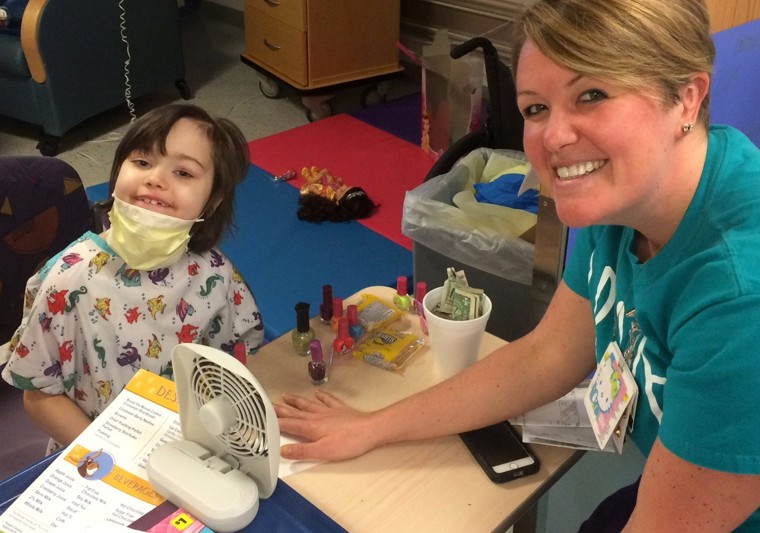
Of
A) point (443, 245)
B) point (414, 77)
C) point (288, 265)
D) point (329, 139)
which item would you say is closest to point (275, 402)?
point (443, 245)

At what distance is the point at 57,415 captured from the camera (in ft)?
4.07

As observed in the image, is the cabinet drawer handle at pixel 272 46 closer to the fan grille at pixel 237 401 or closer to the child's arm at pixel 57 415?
the child's arm at pixel 57 415

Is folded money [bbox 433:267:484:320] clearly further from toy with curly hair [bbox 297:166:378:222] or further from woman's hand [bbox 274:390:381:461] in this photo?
toy with curly hair [bbox 297:166:378:222]

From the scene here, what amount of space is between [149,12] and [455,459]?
3363 mm

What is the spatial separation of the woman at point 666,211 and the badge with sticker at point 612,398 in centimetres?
1

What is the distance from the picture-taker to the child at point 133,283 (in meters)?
1.21

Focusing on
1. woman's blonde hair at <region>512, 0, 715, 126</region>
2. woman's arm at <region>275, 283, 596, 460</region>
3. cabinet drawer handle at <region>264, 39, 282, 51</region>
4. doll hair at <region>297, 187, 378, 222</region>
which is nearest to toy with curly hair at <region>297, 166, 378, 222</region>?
doll hair at <region>297, 187, 378, 222</region>

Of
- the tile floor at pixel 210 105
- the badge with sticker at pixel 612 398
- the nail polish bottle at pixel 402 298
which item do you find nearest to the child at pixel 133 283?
the nail polish bottle at pixel 402 298

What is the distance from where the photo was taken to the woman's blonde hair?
78cm

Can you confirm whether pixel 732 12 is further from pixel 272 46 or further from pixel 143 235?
pixel 272 46

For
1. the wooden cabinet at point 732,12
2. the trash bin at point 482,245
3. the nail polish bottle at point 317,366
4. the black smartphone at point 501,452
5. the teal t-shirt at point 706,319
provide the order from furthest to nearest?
the trash bin at point 482,245 < the wooden cabinet at point 732,12 < the nail polish bottle at point 317,366 < the black smartphone at point 501,452 < the teal t-shirt at point 706,319

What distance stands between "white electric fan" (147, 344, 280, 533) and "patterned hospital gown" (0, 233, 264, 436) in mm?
384

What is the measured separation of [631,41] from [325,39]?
119 inches

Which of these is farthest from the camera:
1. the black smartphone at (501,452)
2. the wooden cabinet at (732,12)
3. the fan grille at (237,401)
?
the wooden cabinet at (732,12)
